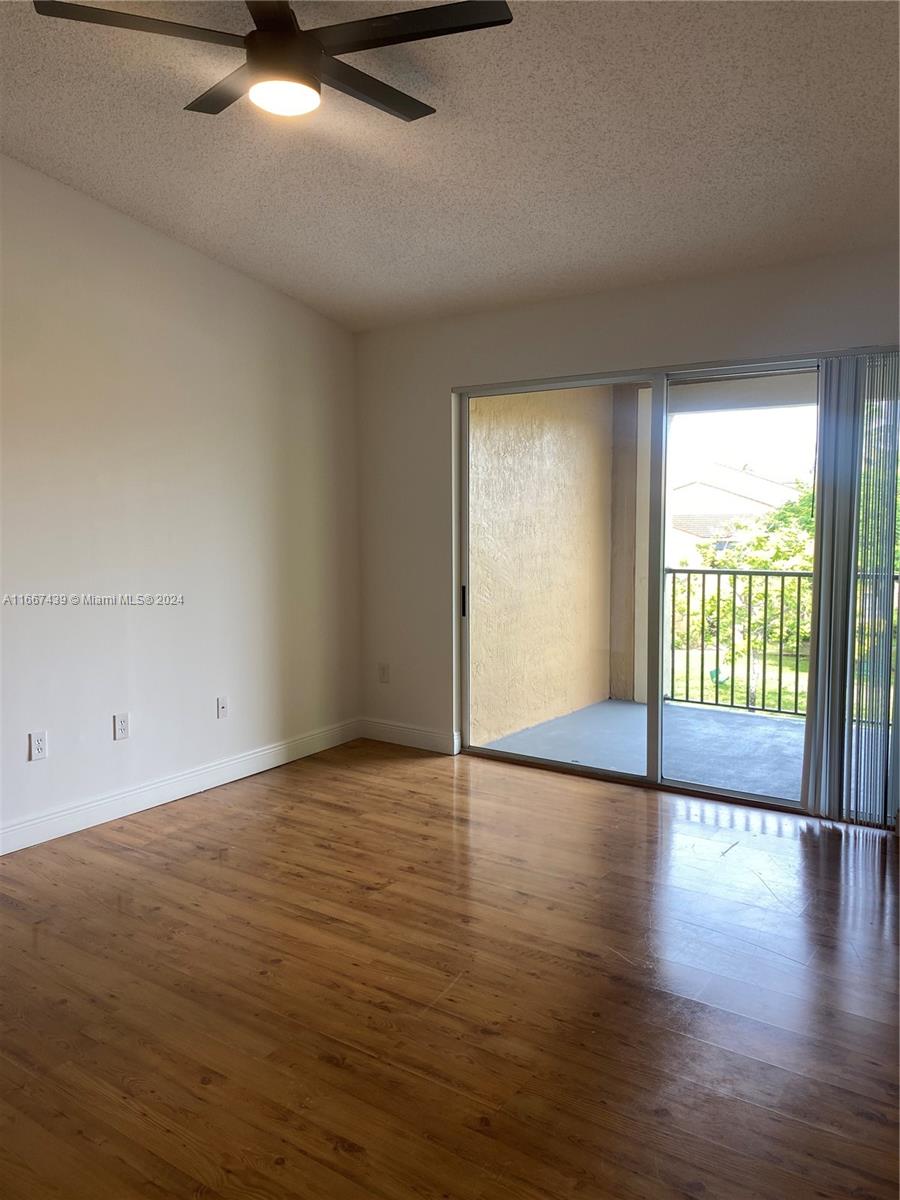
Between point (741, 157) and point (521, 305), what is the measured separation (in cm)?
164

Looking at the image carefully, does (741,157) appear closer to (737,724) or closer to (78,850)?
(737,724)

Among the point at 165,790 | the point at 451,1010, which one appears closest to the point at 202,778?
the point at 165,790

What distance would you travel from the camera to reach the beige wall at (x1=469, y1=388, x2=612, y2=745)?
4.49m

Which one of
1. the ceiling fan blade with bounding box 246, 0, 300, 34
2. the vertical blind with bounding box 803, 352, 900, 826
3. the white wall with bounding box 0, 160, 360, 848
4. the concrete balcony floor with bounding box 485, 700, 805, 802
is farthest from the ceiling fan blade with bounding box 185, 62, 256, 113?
the concrete balcony floor with bounding box 485, 700, 805, 802

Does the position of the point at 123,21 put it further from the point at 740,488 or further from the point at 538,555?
the point at 538,555

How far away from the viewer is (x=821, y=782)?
3807 mm

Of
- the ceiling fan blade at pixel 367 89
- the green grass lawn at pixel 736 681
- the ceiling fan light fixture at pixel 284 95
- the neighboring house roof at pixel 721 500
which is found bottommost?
the green grass lawn at pixel 736 681

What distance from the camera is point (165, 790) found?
4121 mm

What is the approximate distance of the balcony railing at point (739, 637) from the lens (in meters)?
3.92

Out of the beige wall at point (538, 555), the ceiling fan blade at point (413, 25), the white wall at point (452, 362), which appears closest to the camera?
the ceiling fan blade at point (413, 25)

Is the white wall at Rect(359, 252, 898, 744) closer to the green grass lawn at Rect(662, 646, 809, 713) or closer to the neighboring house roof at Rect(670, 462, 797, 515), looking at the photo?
the neighboring house roof at Rect(670, 462, 797, 515)

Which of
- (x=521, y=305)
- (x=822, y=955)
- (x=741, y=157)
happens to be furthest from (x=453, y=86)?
(x=822, y=955)

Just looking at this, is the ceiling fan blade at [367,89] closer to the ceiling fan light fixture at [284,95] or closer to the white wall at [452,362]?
the ceiling fan light fixture at [284,95]

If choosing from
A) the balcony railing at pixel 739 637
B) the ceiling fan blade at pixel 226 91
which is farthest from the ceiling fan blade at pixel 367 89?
the balcony railing at pixel 739 637
